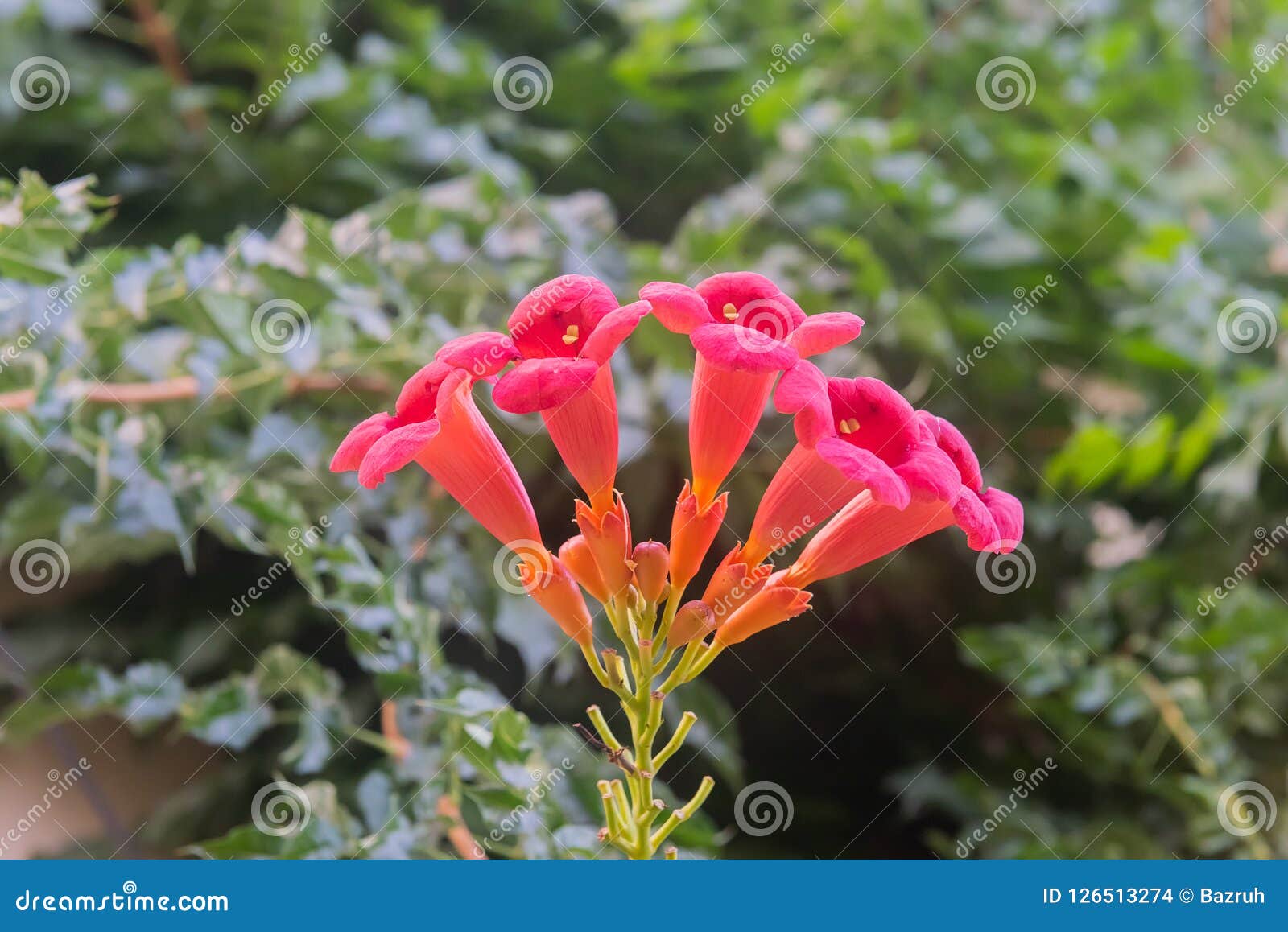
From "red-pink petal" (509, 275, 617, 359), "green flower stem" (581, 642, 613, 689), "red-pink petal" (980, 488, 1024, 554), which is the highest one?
"red-pink petal" (980, 488, 1024, 554)

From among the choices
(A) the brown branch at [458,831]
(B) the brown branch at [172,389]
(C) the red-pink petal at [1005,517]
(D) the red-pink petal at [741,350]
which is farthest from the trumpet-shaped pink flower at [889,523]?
(B) the brown branch at [172,389]

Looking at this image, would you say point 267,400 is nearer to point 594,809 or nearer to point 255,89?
point 594,809

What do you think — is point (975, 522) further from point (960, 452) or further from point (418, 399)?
point (418, 399)

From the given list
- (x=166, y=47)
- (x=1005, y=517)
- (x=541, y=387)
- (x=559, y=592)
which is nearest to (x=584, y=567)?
(x=559, y=592)

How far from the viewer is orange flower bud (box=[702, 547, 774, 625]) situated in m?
0.56

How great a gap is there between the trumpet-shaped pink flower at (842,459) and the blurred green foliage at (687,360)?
1.58 feet

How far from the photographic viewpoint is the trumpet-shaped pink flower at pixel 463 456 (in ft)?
1.81

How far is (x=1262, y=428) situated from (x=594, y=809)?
1.14m

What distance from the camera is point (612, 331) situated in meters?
0.48

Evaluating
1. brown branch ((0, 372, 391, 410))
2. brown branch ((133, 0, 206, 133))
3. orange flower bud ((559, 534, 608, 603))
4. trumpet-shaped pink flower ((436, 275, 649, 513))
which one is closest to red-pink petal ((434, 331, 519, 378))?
trumpet-shaped pink flower ((436, 275, 649, 513))

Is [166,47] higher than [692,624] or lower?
lower

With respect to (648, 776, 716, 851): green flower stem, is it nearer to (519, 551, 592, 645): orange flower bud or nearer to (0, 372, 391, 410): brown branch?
(519, 551, 592, 645): orange flower bud

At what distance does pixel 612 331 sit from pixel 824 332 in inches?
4.8

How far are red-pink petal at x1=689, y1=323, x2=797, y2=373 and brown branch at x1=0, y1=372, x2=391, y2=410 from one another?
0.77 metres
